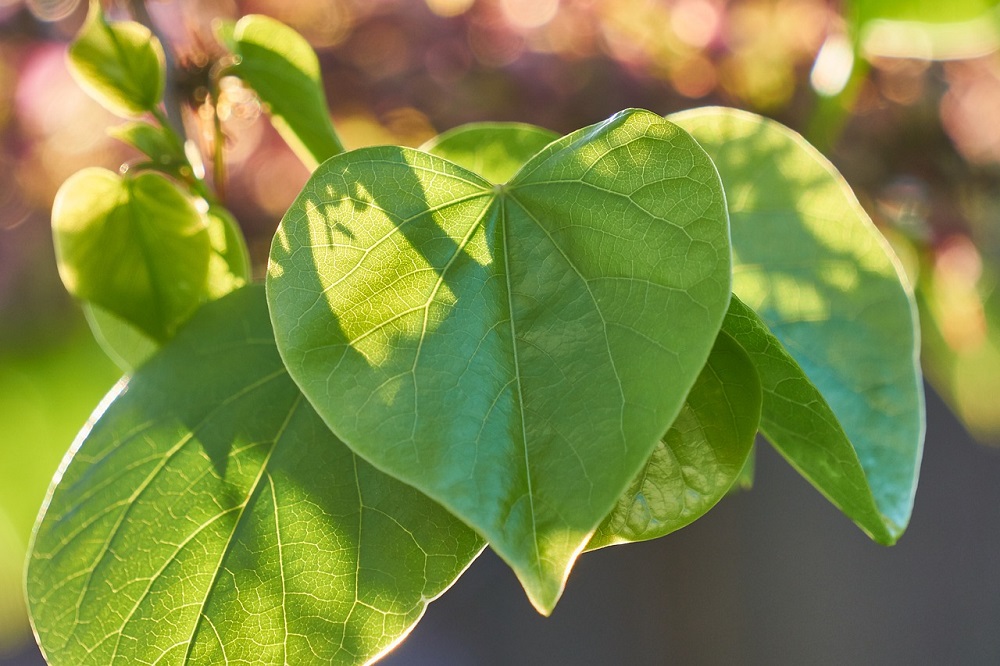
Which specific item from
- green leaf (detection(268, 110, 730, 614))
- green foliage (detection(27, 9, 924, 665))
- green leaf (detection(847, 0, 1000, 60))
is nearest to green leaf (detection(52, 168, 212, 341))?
green foliage (detection(27, 9, 924, 665))

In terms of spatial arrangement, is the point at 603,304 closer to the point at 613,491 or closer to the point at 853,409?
the point at 613,491

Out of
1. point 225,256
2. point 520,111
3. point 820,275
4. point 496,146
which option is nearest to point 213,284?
point 225,256

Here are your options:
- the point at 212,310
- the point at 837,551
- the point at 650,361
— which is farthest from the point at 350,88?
the point at 837,551

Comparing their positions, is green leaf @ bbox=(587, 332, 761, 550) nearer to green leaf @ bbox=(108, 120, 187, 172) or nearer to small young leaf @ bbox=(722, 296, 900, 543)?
small young leaf @ bbox=(722, 296, 900, 543)

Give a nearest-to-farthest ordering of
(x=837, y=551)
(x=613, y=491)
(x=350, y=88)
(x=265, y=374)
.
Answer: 1. (x=613, y=491)
2. (x=265, y=374)
3. (x=350, y=88)
4. (x=837, y=551)

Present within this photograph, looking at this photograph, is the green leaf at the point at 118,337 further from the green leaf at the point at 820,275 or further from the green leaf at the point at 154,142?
the green leaf at the point at 820,275

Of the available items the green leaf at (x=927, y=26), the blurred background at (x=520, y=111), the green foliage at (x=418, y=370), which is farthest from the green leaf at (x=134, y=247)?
the green leaf at (x=927, y=26)
